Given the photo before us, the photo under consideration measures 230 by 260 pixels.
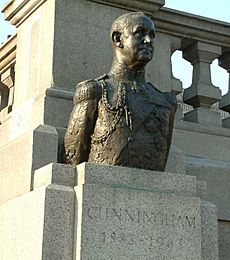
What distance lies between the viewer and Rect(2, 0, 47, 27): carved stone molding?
323 inches

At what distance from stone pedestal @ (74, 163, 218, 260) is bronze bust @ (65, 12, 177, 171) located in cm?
32

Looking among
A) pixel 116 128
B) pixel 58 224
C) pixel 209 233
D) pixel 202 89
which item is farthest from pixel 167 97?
pixel 58 224

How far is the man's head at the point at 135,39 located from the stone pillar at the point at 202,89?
1.71 meters

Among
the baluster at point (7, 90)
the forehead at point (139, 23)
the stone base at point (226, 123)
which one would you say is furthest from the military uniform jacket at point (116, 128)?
the baluster at point (7, 90)

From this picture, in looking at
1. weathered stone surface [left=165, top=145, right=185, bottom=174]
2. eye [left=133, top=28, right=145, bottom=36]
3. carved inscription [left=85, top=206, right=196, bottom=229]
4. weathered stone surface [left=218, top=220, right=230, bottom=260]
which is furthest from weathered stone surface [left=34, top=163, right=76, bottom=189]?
weathered stone surface [left=218, top=220, right=230, bottom=260]

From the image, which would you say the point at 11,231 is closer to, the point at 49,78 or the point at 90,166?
the point at 90,166

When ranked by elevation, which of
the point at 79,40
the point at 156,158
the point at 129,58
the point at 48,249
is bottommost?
the point at 48,249

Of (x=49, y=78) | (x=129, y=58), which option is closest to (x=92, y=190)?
(x=129, y=58)

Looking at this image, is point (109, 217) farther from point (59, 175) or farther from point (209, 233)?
point (209, 233)

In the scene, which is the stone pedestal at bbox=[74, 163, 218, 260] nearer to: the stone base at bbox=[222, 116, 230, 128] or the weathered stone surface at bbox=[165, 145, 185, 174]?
the weathered stone surface at bbox=[165, 145, 185, 174]

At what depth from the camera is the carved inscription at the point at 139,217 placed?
5938 millimetres

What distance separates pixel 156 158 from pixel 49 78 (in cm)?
165

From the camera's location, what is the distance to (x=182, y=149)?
8008 mm

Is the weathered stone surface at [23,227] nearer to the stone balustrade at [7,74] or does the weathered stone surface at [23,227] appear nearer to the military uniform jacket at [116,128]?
the military uniform jacket at [116,128]
